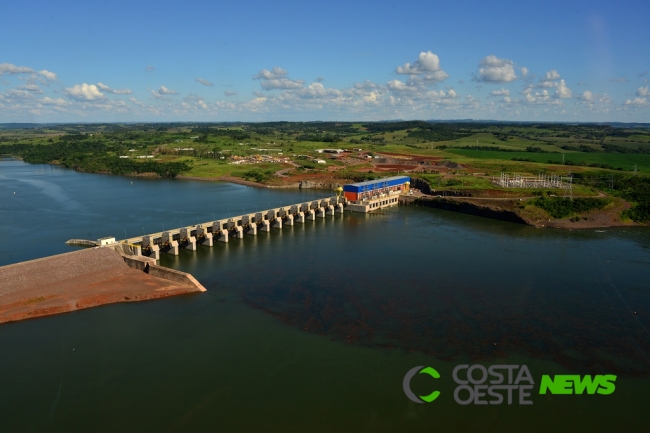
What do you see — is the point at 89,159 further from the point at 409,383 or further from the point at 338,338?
the point at 409,383

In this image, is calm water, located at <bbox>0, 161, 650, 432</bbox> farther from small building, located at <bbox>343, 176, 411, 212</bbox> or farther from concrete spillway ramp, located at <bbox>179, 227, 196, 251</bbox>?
small building, located at <bbox>343, 176, 411, 212</bbox>

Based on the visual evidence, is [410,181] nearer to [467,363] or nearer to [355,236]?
[355,236]

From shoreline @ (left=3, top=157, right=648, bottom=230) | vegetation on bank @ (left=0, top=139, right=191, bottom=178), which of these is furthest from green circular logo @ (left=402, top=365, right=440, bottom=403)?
vegetation on bank @ (left=0, top=139, right=191, bottom=178)

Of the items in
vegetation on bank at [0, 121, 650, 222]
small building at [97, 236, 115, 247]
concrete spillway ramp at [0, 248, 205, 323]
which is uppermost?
vegetation on bank at [0, 121, 650, 222]

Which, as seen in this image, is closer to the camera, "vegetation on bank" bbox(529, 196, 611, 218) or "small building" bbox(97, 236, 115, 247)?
"small building" bbox(97, 236, 115, 247)

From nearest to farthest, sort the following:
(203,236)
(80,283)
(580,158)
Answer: (80,283) < (203,236) < (580,158)

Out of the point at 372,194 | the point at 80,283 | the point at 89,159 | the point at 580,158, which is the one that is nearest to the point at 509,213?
the point at 372,194

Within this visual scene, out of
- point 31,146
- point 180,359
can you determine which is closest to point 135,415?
point 180,359
